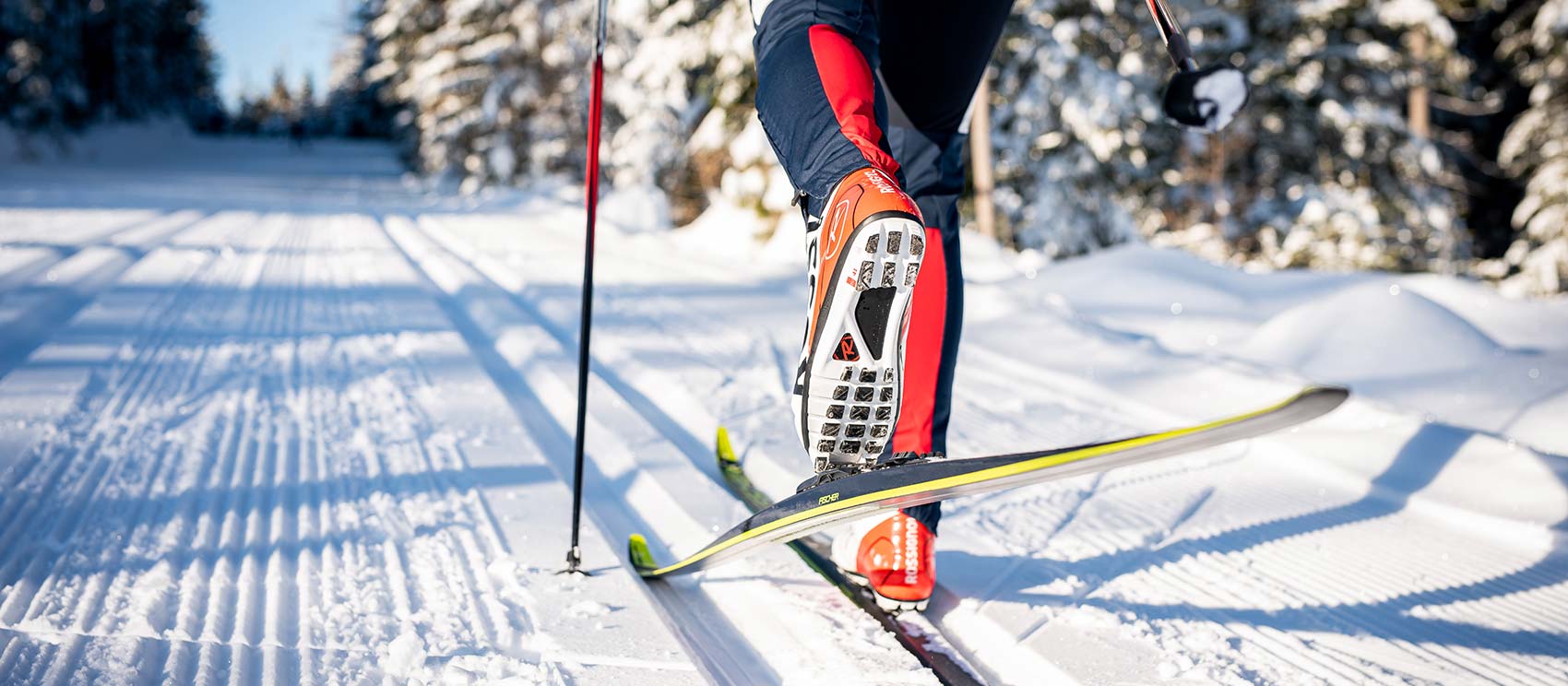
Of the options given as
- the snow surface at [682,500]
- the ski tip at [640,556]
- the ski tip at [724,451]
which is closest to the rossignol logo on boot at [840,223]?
the snow surface at [682,500]

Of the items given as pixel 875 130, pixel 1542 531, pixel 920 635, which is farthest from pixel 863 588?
pixel 1542 531

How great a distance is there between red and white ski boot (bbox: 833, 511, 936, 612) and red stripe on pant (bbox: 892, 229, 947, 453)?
13cm

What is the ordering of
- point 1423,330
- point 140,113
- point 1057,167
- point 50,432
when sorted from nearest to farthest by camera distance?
1. point 50,432
2. point 1423,330
3. point 1057,167
4. point 140,113

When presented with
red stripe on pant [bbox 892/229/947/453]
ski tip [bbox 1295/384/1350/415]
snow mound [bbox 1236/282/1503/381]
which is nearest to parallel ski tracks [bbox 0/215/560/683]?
red stripe on pant [bbox 892/229/947/453]

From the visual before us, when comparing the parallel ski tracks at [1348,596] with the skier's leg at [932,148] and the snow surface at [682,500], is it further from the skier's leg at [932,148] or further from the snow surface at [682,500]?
the skier's leg at [932,148]

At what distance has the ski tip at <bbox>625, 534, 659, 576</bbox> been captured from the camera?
65.5 inches

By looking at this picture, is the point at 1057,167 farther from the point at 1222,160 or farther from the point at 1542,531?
the point at 1542,531

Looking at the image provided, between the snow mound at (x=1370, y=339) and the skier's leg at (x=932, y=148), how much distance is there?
274cm

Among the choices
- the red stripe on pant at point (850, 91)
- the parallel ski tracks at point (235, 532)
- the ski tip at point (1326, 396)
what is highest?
the red stripe on pant at point (850, 91)

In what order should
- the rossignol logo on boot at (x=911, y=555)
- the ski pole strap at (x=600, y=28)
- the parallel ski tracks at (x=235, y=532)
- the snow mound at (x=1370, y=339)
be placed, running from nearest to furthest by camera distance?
the parallel ski tracks at (x=235, y=532) < the rossignol logo on boot at (x=911, y=555) < the ski pole strap at (x=600, y=28) < the snow mound at (x=1370, y=339)

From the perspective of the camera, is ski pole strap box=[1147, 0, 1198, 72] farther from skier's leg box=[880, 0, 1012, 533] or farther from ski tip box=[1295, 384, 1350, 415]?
ski tip box=[1295, 384, 1350, 415]

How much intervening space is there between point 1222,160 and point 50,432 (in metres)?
16.4

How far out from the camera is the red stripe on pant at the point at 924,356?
1.55 metres

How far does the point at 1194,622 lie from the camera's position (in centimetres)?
154
